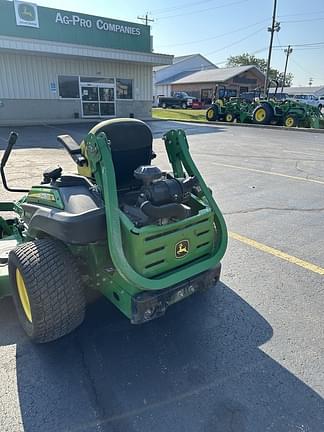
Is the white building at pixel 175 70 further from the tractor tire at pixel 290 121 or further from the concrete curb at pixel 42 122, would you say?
the tractor tire at pixel 290 121

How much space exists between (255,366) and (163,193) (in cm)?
139

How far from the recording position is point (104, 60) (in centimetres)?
1962

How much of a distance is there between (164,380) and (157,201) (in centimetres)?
121

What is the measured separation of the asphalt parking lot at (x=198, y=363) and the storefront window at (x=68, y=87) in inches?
736

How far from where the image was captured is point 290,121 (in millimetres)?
18438

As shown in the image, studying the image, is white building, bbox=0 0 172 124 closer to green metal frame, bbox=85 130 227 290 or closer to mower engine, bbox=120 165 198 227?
green metal frame, bbox=85 130 227 290

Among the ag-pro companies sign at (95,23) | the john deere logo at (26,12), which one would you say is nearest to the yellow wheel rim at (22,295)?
the john deere logo at (26,12)

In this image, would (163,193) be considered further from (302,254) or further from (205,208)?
(302,254)

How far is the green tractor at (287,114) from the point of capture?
18.3 metres

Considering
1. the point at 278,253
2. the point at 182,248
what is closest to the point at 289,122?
the point at 278,253

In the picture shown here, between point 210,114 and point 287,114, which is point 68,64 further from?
point 287,114

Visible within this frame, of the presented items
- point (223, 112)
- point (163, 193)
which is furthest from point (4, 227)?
point (223, 112)

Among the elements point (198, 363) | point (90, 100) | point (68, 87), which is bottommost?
point (198, 363)

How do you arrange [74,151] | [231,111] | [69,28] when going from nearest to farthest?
[74,151] < [69,28] < [231,111]
